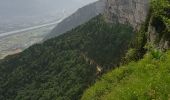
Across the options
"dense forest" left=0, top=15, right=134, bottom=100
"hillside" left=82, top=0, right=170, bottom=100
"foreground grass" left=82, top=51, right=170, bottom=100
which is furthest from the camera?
"dense forest" left=0, top=15, right=134, bottom=100

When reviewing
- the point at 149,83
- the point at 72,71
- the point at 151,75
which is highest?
the point at 149,83

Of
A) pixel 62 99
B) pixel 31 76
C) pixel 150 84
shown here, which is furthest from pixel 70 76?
pixel 150 84

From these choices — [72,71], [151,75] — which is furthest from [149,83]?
[72,71]

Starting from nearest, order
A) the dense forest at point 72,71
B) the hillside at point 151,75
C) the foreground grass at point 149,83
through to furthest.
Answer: the foreground grass at point 149,83 < the hillside at point 151,75 < the dense forest at point 72,71

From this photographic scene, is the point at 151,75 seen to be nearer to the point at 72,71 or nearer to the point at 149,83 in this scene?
the point at 149,83

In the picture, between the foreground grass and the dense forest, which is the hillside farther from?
the dense forest

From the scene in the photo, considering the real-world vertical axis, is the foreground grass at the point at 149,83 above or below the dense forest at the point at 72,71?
above

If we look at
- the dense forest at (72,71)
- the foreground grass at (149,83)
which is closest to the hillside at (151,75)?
the foreground grass at (149,83)

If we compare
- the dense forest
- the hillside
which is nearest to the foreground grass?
the hillside

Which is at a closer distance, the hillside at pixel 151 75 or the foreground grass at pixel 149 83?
the foreground grass at pixel 149 83

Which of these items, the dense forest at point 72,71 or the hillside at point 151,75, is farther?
the dense forest at point 72,71

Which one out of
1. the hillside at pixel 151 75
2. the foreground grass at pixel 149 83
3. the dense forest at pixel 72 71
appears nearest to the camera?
the foreground grass at pixel 149 83

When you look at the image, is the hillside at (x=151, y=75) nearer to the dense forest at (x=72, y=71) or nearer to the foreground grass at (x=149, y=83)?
the foreground grass at (x=149, y=83)

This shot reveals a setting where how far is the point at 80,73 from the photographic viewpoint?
516 ft
